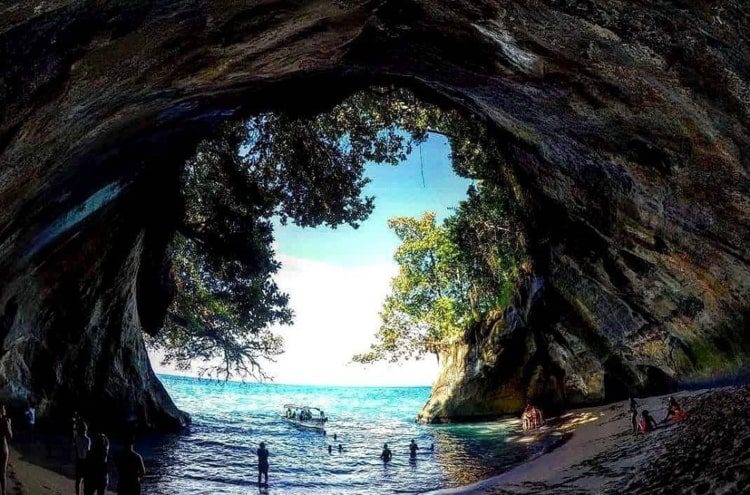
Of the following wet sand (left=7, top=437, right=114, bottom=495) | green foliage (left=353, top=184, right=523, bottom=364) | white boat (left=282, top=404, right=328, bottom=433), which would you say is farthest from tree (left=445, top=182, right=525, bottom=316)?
white boat (left=282, top=404, right=328, bottom=433)

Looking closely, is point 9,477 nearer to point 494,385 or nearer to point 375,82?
point 375,82

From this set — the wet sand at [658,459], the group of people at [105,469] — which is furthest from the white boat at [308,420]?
the group of people at [105,469]

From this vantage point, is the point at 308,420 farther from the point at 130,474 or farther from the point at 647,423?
the point at 130,474

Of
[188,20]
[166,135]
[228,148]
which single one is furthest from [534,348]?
[188,20]

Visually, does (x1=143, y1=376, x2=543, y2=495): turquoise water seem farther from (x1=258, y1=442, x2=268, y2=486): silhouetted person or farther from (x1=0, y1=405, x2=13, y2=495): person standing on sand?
A: (x1=0, y1=405, x2=13, y2=495): person standing on sand

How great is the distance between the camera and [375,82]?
1162 cm

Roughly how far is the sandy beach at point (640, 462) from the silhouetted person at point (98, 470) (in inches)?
67.1

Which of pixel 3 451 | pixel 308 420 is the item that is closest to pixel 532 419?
pixel 308 420

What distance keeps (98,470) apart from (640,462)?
11.6m

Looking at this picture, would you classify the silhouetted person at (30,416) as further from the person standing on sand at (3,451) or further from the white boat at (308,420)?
the white boat at (308,420)

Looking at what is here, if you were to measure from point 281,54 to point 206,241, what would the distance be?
11.5 meters

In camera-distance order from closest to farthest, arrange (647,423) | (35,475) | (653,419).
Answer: (35,475) < (647,423) < (653,419)

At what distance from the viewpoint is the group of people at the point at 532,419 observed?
2305 cm

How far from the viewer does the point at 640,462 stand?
386 inches
